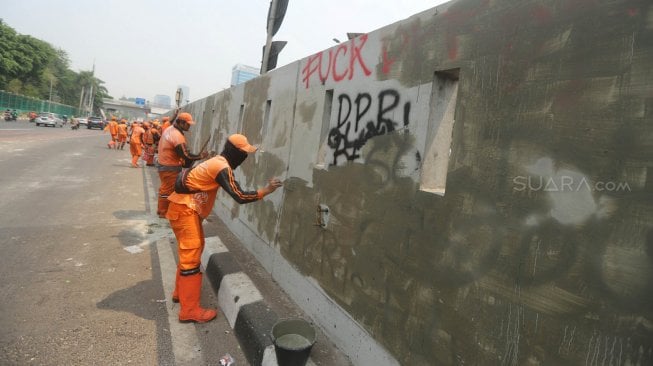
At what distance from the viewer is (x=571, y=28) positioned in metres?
1.66

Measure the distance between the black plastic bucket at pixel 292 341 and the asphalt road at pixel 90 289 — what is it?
0.51m

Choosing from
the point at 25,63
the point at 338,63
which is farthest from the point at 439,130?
the point at 25,63

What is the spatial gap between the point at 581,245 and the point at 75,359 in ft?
10.9

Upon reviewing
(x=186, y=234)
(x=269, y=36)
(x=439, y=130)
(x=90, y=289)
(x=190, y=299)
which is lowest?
(x=90, y=289)

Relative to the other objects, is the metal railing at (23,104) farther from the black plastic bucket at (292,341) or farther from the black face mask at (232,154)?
the black plastic bucket at (292,341)

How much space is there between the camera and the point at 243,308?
3.49 meters

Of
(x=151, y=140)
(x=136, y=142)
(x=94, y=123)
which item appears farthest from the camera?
(x=94, y=123)

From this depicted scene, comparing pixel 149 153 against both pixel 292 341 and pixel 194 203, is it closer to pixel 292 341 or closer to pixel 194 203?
pixel 194 203

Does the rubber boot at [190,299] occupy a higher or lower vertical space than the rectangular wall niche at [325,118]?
lower

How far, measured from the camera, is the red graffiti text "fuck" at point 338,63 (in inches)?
127

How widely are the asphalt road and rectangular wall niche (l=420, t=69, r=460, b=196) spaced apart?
2.10 metres

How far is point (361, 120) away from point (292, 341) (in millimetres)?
1759

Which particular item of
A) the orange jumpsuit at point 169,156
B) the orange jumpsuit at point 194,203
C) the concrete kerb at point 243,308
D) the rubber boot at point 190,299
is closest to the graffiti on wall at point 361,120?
the orange jumpsuit at point 194,203

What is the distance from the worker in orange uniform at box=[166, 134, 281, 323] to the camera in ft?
11.6
